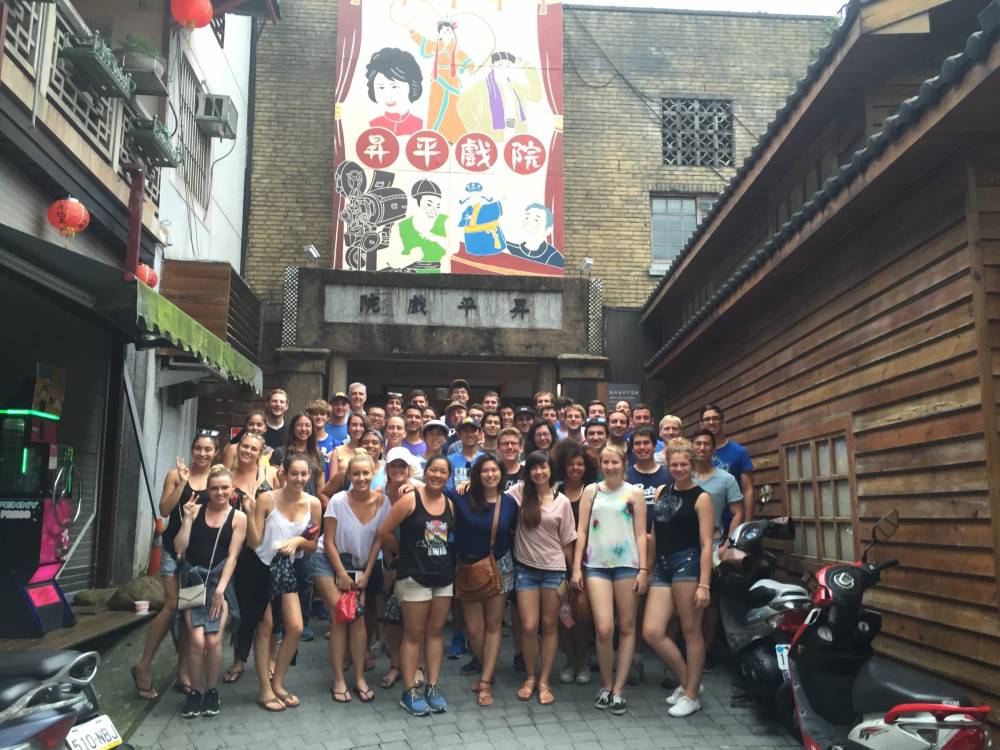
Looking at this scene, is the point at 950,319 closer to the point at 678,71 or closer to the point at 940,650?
the point at 940,650

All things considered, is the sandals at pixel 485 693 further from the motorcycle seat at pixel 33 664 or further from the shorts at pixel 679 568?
the motorcycle seat at pixel 33 664

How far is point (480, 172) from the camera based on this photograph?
16188 mm

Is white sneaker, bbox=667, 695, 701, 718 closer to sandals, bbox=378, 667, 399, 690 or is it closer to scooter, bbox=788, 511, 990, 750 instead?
scooter, bbox=788, 511, 990, 750

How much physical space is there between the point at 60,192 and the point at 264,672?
16.9 feet

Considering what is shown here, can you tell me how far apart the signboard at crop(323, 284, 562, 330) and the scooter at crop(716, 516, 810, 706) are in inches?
346

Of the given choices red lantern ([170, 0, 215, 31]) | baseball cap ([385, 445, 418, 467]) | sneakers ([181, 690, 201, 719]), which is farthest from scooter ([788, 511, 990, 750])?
red lantern ([170, 0, 215, 31])

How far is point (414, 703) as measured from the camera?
6.15m

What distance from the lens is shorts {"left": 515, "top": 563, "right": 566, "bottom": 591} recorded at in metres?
6.62

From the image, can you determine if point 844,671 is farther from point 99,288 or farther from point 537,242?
point 537,242

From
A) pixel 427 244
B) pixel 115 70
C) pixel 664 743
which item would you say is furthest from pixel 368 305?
pixel 664 743

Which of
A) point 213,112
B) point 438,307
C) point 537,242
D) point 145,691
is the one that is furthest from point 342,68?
point 145,691

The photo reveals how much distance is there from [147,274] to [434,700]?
6.61 metres

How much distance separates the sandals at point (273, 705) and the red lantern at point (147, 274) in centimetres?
574

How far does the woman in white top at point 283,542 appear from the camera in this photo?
627 cm
